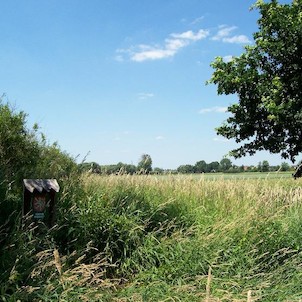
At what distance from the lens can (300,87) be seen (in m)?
14.0

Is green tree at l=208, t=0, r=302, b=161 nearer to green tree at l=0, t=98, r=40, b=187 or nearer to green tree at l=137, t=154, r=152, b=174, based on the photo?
green tree at l=137, t=154, r=152, b=174

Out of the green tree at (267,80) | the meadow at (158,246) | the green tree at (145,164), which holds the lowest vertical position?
the meadow at (158,246)

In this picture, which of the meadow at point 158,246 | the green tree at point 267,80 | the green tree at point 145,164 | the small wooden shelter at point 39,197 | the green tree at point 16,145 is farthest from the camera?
the green tree at point 267,80

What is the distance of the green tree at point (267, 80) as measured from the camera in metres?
13.8

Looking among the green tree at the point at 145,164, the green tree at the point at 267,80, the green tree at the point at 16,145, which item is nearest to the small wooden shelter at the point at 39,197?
the green tree at the point at 16,145

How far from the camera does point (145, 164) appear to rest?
974cm

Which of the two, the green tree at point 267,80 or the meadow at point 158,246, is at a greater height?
the green tree at point 267,80

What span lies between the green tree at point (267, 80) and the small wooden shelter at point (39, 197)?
8.98 metres

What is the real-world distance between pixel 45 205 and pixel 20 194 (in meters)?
0.94

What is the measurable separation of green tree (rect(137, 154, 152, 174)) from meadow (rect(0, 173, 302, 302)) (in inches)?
37.1

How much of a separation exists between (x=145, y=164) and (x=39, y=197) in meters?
3.98

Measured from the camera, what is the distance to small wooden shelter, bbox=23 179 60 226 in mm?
5965

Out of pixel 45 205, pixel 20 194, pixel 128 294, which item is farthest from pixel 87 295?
pixel 20 194

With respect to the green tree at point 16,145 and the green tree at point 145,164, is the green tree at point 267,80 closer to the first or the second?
the green tree at point 145,164
